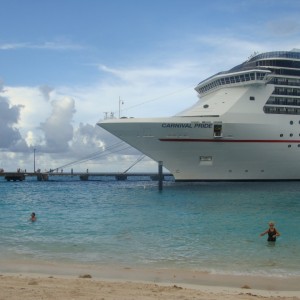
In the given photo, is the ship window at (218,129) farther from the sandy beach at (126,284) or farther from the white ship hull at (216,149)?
the sandy beach at (126,284)

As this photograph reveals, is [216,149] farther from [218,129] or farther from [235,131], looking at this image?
[235,131]

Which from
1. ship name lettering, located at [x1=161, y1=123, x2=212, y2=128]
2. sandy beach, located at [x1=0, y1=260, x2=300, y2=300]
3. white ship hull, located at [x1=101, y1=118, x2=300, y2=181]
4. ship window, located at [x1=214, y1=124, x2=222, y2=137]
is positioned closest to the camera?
Answer: sandy beach, located at [x1=0, y1=260, x2=300, y2=300]

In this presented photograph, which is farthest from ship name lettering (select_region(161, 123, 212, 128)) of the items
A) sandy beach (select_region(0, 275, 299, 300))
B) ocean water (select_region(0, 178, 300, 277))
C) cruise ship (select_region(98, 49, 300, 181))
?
sandy beach (select_region(0, 275, 299, 300))

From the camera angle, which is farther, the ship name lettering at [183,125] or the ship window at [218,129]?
the ship window at [218,129]

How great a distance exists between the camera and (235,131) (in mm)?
42156

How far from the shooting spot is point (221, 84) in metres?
47.2

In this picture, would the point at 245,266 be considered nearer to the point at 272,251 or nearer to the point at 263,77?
the point at 272,251

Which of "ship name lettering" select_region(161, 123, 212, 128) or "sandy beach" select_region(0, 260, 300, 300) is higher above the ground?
"ship name lettering" select_region(161, 123, 212, 128)

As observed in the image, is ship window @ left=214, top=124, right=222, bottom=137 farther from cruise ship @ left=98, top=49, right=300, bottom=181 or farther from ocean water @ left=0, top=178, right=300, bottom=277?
ocean water @ left=0, top=178, right=300, bottom=277

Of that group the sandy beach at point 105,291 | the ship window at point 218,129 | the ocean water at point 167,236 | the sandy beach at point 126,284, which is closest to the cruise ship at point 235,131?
the ship window at point 218,129

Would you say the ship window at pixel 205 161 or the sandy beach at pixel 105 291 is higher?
the ship window at pixel 205 161

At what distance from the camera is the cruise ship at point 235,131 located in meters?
41.5

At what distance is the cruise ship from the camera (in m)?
41.5

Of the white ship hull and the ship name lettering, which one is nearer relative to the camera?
the ship name lettering
